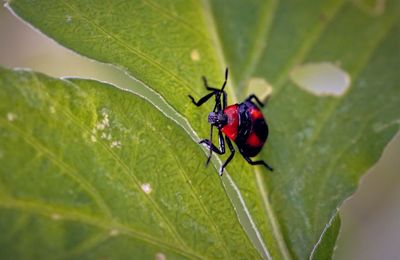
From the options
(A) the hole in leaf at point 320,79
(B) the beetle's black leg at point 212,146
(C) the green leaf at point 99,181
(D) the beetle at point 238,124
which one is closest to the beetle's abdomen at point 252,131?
(D) the beetle at point 238,124

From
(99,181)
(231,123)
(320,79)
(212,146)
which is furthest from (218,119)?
(99,181)

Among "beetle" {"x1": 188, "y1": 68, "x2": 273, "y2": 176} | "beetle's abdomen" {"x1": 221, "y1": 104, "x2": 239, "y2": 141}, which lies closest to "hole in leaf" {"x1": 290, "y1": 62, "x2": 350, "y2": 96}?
"beetle" {"x1": 188, "y1": 68, "x2": 273, "y2": 176}

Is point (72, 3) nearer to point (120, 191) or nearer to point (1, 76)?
point (1, 76)

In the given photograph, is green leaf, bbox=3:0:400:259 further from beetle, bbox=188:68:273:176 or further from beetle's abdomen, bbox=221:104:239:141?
beetle's abdomen, bbox=221:104:239:141

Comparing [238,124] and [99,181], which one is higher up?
[238,124]

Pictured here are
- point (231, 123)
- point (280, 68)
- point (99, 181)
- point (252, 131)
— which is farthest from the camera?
point (231, 123)

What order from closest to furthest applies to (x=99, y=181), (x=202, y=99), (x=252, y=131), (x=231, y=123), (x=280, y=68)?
1. (x=99, y=181)
2. (x=202, y=99)
3. (x=252, y=131)
4. (x=280, y=68)
5. (x=231, y=123)

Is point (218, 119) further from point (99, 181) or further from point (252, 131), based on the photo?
point (99, 181)

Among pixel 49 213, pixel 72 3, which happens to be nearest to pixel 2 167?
pixel 49 213
